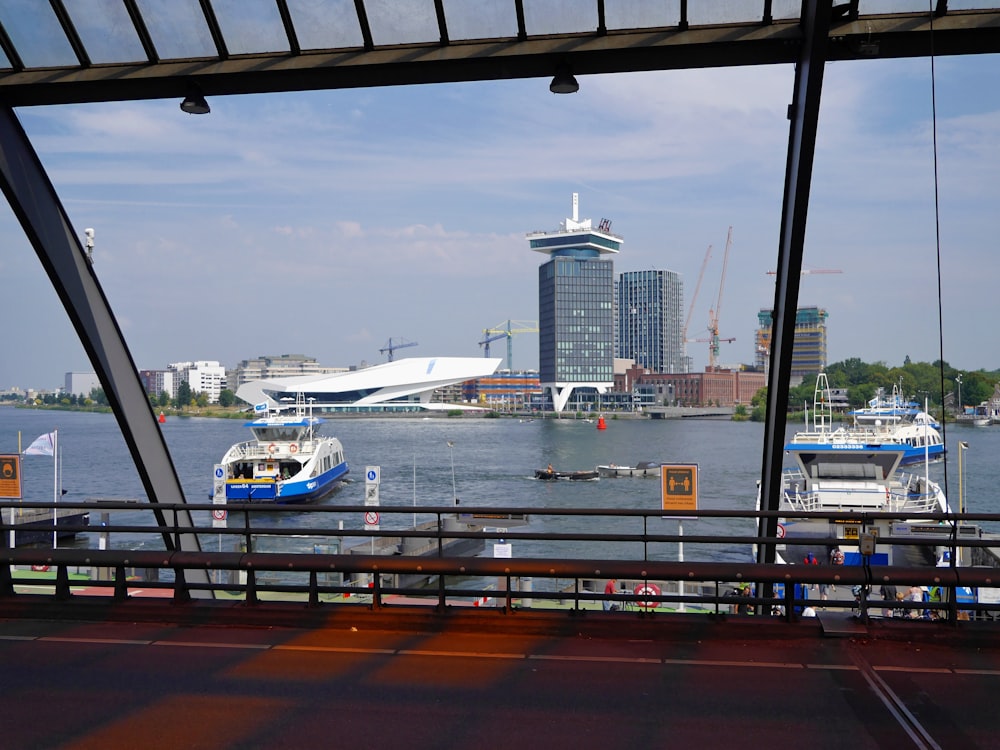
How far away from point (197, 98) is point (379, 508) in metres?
3.22

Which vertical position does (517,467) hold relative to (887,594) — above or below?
below

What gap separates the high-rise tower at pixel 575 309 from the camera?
523ft

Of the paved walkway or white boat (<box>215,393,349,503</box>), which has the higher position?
the paved walkway

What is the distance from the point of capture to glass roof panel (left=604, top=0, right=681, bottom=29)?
565cm

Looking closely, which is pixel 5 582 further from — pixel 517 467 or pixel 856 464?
pixel 517 467

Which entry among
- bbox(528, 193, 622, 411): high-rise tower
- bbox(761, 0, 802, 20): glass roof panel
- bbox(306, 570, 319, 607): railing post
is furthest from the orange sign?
bbox(528, 193, 622, 411): high-rise tower

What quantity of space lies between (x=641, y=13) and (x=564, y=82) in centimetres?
64

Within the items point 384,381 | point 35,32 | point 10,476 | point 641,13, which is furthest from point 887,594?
point 384,381

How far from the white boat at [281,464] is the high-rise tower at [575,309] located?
108279 millimetres

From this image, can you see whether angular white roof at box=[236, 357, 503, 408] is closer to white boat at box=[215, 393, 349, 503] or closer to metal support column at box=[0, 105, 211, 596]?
white boat at box=[215, 393, 349, 503]

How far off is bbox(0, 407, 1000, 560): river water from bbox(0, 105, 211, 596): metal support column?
844 inches

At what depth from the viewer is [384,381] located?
422ft

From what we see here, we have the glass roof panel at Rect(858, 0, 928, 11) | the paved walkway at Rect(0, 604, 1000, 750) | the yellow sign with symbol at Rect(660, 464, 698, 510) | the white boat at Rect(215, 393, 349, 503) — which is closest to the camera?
the paved walkway at Rect(0, 604, 1000, 750)

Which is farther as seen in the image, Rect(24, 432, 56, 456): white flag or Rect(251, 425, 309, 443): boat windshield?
Rect(251, 425, 309, 443): boat windshield
